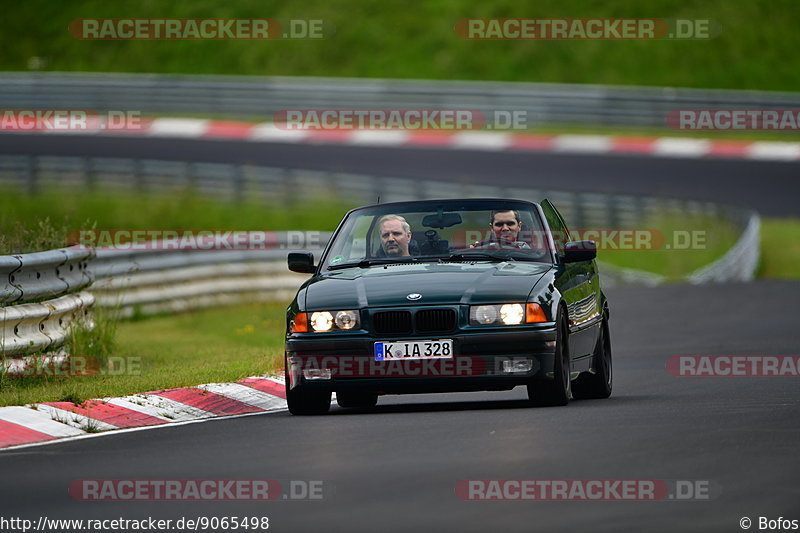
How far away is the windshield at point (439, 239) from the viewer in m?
12.0

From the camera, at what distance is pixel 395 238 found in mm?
12133

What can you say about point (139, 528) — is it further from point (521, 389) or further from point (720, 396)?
point (521, 389)

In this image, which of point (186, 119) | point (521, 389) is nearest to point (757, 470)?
point (521, 389)

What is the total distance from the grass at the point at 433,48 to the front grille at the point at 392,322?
35.1m

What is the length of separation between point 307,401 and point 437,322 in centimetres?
109

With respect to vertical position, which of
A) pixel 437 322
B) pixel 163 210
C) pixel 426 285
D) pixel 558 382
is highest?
pixel 163 210

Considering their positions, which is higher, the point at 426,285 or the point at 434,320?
the point at 426,285

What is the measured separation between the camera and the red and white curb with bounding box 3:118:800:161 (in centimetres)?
3897
